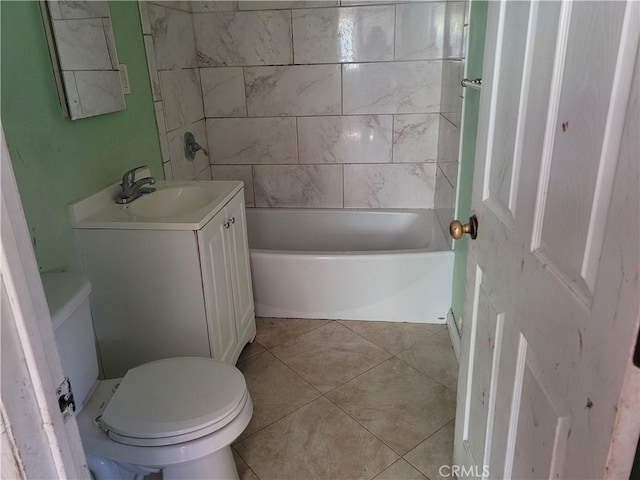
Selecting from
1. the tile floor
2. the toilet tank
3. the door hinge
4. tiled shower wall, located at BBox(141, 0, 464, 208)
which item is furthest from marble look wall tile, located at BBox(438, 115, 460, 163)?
the door hinge

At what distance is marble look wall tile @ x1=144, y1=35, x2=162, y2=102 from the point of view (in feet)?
7.39

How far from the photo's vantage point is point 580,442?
72 centimetres

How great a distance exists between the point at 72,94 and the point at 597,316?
1.68m

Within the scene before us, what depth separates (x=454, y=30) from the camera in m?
2.42

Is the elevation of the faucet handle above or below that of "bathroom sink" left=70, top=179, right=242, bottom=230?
above

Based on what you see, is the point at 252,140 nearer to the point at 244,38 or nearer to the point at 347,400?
the point at 244,38

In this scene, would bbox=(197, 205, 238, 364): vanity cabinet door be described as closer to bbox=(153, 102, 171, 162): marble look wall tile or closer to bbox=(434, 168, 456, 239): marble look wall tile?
bbox=(153, 102, 171, 162): marble look wall tile

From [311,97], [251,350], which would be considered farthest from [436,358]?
[311,97]

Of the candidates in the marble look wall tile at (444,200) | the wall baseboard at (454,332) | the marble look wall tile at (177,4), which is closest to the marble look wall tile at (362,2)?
the marble look wall tile at (177,4)

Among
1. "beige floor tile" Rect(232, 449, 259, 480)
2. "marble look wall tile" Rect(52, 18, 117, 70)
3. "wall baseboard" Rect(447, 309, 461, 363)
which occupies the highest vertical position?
"marble look wall tile" Rect(52, 18, 117, 70)

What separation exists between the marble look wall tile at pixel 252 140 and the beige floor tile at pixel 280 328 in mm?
1034

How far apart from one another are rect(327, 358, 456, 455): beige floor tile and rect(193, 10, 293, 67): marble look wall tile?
6.16ft

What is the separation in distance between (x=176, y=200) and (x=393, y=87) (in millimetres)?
1474

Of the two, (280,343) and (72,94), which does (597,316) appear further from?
(280,343)
